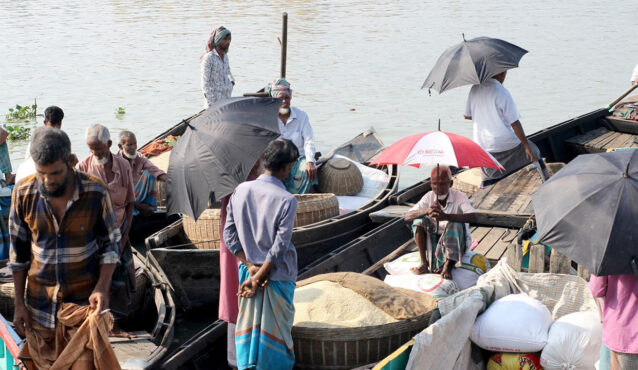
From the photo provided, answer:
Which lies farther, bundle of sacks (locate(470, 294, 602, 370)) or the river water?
the river water

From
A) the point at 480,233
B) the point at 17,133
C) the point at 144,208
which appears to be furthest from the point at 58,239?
the point at 17,133

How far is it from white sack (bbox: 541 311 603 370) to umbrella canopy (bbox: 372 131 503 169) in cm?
126

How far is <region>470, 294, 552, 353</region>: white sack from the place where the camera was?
3670 mm

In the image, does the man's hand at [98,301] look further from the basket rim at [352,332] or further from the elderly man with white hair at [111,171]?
the elderly man with white hair at [111,171]

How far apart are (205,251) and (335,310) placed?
1.98m

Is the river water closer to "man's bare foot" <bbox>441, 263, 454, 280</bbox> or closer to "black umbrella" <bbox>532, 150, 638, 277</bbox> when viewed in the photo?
"man's bare foot" <bbox>441, 263, 454, 280</bbox>

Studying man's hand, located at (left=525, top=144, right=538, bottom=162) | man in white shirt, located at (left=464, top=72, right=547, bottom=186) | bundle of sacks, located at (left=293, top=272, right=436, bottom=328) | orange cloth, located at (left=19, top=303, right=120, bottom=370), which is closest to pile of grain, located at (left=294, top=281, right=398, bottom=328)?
bundle of sacks, located at (left=293, top=272, right=436, bottom=328)

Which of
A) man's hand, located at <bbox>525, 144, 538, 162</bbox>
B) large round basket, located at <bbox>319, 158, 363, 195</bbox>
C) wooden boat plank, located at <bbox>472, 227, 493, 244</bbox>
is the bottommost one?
wooden boat plank, located at <bbox>472, 227, 493, 244</bbox>

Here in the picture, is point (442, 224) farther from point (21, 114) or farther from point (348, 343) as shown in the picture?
point (21, 114)

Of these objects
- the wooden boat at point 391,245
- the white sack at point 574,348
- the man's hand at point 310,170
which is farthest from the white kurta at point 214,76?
the white sack at point 574,348

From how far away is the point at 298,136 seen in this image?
657cm

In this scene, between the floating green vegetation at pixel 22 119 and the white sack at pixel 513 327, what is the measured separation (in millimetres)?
12174

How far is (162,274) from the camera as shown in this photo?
5277 mm

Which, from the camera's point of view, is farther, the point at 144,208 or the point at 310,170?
the point at 310,170
